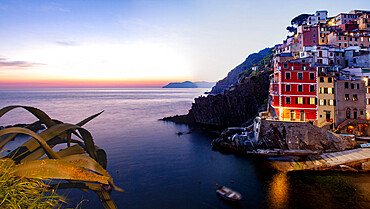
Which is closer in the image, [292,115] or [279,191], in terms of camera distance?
[279,191]

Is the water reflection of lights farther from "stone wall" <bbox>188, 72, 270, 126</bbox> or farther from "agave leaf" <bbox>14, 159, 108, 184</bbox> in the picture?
"stone wall" <bbox>188, 72, 270, 126</bbox>

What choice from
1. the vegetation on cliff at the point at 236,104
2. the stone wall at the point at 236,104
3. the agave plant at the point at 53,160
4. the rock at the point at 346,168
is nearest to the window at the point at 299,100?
the rock at the point at 346,168

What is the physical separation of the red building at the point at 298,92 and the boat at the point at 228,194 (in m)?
21.2

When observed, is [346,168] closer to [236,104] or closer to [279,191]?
[279,191]

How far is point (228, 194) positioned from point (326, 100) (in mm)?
28976

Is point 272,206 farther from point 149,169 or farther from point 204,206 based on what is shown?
point 149,169

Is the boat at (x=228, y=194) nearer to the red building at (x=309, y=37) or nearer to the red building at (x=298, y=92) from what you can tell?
the red building at (x=298, y=92)

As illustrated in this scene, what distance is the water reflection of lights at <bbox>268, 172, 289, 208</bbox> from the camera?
87.1 feet

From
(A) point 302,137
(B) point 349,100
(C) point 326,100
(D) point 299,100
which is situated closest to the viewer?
(A) point 302,137

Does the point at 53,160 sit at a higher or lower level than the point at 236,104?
higher

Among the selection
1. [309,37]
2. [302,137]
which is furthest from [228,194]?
[309,37]

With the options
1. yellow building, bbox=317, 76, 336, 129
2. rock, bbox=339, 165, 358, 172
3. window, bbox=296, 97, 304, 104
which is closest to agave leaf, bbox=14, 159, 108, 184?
rock, bbox=339, 165, 358, 172

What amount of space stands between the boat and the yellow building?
84.8ft

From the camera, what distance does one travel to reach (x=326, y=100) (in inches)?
1668
